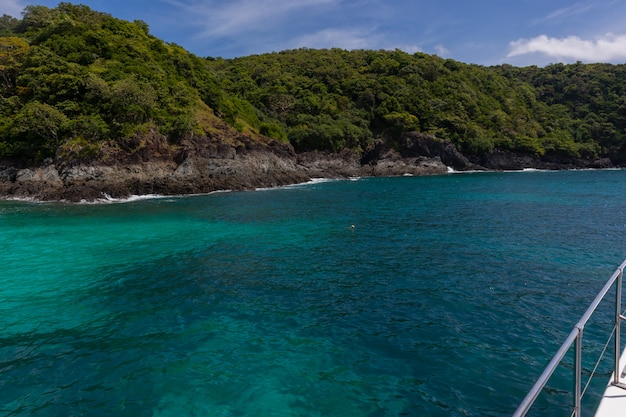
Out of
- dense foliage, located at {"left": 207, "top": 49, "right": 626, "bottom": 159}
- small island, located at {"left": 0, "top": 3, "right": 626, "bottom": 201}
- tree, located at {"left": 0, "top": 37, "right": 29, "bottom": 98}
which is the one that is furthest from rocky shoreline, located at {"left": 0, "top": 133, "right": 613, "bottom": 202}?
tree, located at {"left": 0, "top": 37, "right": 29, "bottom": 98}

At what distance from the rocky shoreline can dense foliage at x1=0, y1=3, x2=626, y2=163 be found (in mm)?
2581

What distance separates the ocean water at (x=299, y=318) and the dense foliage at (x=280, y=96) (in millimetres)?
27637

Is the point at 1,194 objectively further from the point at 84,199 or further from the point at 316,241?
the point at 316,241

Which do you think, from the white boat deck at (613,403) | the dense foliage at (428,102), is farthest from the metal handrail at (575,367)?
the dense foliage at (428,102)

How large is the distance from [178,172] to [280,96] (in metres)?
48.4

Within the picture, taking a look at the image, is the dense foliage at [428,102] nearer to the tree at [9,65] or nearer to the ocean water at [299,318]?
the tree at [9,65]

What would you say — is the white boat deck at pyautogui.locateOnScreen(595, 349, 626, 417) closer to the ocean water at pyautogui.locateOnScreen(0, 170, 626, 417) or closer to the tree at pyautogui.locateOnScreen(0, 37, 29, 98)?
the ocean water at pyautogui.locateOnScreen(0, 170, 626, 417)

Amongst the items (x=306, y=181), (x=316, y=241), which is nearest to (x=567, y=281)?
(x=316, y=241)

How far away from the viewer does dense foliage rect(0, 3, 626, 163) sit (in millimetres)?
48156

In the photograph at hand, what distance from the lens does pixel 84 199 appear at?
39.8 metres

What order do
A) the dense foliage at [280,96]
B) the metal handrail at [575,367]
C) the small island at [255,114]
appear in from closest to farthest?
the metal handrail at [575,367] < the small island at [255,114] < the dense foliage at [280,96]

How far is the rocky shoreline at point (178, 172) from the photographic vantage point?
1672 inches

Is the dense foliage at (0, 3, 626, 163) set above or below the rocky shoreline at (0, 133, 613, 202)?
above

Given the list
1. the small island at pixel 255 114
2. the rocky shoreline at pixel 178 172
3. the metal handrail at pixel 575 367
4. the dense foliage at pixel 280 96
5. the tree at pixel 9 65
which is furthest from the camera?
the tree at pixel 9 65
